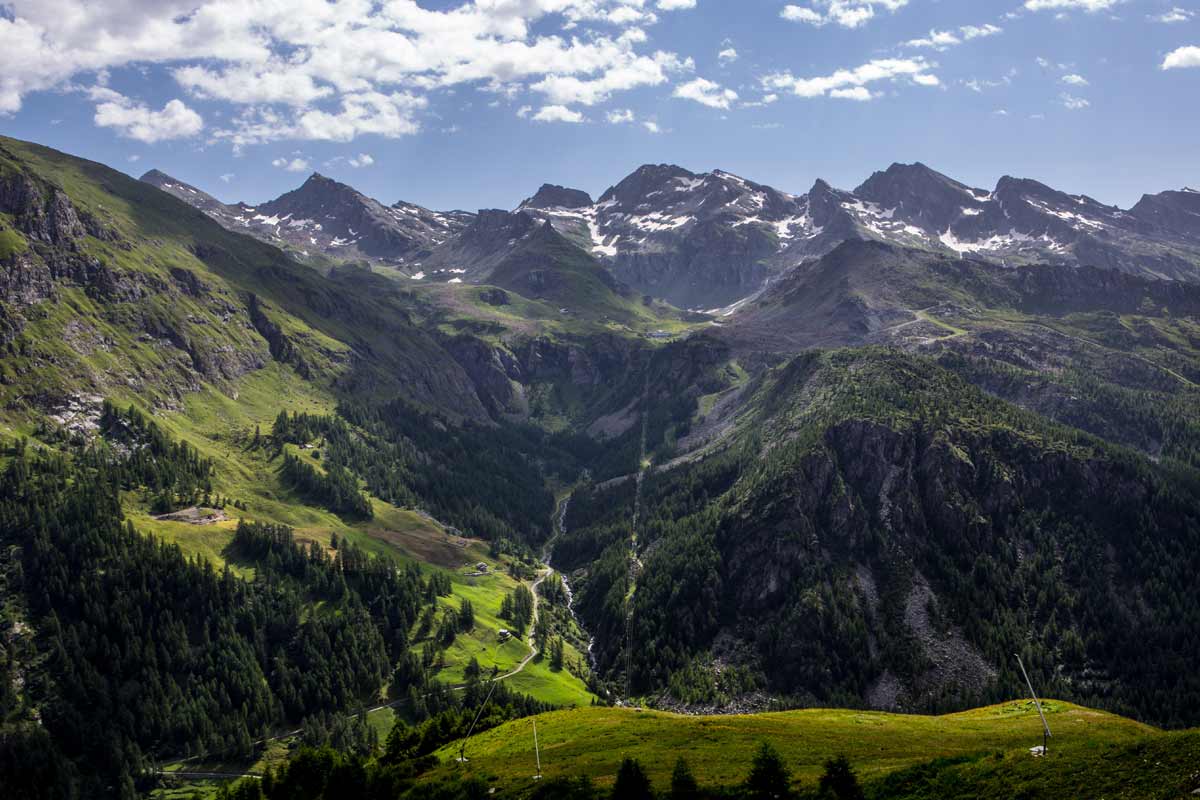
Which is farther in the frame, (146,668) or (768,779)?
(146,668)

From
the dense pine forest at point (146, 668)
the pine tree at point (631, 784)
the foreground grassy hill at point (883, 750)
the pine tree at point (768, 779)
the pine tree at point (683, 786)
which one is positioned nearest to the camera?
the foreground grassy hill at point (883, 750)

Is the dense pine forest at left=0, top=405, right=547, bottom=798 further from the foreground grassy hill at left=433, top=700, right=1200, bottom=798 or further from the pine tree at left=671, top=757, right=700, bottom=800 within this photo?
the pine tree at left=671, top=757, right=700, bottom=800

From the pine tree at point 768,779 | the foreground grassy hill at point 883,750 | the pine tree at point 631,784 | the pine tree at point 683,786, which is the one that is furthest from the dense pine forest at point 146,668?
the pine tree at point 768,779

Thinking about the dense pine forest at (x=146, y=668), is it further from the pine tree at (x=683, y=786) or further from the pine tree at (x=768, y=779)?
the pine tree at (x=768, y=779)

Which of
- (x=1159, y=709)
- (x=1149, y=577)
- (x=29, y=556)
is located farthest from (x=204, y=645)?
(x=1149, y=577)

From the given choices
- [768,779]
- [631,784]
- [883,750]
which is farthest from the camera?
[883,750]

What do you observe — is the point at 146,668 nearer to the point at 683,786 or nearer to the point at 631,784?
the point at 631,784

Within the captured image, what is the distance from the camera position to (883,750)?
73.8 metres

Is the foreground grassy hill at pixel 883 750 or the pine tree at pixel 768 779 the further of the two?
the pine tree at pixel 768 779

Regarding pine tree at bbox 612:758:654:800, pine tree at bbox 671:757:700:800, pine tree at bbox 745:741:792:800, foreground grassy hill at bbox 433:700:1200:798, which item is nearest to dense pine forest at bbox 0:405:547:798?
foreground grassy hill at bbox 433:700:1200:798

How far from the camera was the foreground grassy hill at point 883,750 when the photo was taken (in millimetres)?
48406

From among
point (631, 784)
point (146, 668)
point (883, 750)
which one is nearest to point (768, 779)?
point (631, 784)

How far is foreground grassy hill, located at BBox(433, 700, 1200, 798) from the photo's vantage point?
48406mm

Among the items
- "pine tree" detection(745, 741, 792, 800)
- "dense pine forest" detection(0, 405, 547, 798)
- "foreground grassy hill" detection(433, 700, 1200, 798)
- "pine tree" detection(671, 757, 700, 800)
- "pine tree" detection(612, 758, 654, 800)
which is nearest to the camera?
"foreground grassy hill" detection(433, 700, 1200, 798)
